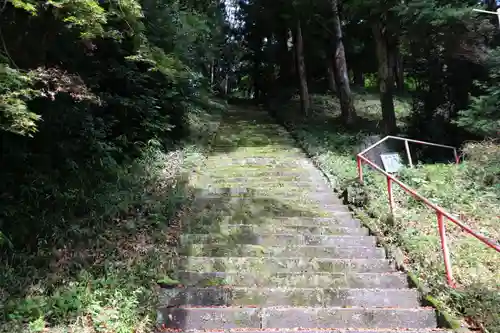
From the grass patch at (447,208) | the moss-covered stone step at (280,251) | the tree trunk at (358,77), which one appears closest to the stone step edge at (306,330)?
the grass patch at (447,208)

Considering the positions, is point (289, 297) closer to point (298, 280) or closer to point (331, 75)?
point (298, 280)

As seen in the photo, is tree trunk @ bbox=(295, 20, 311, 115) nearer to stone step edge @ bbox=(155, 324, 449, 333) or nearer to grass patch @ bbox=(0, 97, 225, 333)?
grass patch @ bbox=(0, 97, 225, 333)

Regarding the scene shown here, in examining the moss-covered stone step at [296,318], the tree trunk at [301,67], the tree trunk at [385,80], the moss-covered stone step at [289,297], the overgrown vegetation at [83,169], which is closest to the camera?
the overgrown vegetation at [83,169]

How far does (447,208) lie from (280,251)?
3326 millimetres

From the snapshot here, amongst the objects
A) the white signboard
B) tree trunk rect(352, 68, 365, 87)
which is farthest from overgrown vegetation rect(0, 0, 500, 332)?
tree trunk rect(352, 68, 365, 87)

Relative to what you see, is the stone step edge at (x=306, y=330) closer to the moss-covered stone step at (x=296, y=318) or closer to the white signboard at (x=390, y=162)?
the moss-covered stone step at (x=296, y=318)

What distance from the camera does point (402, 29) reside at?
1172cm

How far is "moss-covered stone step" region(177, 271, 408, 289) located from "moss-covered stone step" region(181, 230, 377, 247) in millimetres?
900

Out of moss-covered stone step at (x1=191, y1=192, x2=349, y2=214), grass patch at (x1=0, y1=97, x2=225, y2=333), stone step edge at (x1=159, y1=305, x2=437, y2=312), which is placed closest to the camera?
grass patch at (x1=0, y1=97, x2=225, y2=333)

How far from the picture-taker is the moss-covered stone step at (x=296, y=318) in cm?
431

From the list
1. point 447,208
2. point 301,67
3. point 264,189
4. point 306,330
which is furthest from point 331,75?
point 306,330

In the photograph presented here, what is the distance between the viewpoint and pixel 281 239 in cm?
610

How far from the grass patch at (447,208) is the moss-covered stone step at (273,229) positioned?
44 cm

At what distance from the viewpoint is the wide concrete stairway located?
435 cm
